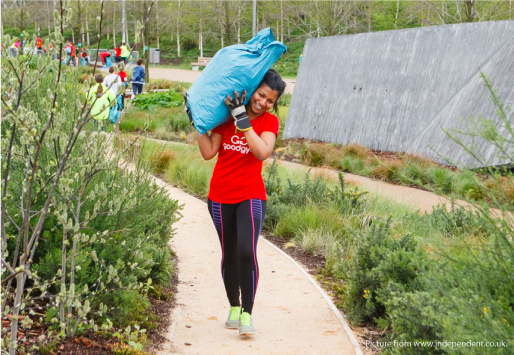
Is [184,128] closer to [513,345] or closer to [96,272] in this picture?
[96,272]

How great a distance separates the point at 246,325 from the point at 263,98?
1459mm

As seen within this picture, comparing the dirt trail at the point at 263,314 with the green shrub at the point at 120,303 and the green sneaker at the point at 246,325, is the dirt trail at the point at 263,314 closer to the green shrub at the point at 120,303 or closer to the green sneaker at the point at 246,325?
the green sneaker at the point at 246,325

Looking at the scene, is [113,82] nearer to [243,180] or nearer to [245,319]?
[243,180]

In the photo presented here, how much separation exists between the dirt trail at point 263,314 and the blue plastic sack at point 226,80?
1.35 metres

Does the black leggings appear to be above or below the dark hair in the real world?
below

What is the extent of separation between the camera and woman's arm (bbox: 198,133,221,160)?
4.05 metres

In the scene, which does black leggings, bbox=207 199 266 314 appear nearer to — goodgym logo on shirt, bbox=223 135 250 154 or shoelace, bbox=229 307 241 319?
shoelace, bbox=229 307 241 319

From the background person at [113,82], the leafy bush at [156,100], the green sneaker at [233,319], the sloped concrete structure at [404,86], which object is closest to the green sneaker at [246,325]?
the green sneaker at [233,319]

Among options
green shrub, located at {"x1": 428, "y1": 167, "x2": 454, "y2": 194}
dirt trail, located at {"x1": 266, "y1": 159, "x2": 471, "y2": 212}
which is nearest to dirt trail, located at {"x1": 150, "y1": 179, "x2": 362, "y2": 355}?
dirt trail, located at {"x1": 266, "y1": 159, "x2": 471, "y2": 212}

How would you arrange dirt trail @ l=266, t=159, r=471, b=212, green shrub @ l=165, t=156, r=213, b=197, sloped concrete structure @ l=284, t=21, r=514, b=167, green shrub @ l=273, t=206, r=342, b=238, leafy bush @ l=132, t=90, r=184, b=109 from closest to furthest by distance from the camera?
1. green shrub @ l=273, t=206, r=342, b=238
2. dirt trail @ l=266, t=159, r=471, b=212
3. green shrub @ l=165, t=156, r=213, b=197
4. sloped concrete structure @ l=284, t=21, r=514, b=167
5. leafy bush @ l=132, t=90, r=184, b=109

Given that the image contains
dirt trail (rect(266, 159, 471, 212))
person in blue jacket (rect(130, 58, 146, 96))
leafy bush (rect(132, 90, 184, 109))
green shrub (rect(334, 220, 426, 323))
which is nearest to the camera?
green shrub (rect(334, 220, 426, 323))

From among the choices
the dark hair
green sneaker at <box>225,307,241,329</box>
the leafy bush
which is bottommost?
green sneaker at <box>225,307,241,329</box>

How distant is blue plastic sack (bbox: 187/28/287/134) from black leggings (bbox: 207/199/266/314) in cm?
54

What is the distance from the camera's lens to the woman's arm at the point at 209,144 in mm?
4055
